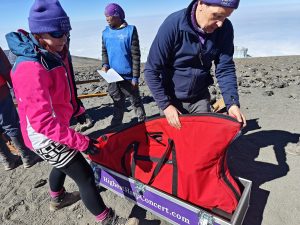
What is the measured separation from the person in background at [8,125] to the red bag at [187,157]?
161cm

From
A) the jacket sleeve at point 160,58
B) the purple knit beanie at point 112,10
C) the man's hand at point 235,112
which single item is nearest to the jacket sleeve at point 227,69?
the man's hand at point 235,112

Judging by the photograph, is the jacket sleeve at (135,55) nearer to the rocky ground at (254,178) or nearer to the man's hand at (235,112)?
the rocky ground at (254,178)

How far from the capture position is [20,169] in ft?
14.2

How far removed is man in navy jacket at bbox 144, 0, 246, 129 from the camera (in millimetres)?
2615

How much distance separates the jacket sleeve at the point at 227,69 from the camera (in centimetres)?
300

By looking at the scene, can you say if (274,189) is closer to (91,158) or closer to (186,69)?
(186,69)

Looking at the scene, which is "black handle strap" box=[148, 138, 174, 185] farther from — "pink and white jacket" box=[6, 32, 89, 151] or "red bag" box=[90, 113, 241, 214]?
"pink and white jacket" box=[6, 32, 89, 151]

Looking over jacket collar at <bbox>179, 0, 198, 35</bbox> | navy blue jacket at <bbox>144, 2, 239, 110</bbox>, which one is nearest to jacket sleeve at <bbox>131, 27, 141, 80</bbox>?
navy blue jacket at <bbox>144, 2, 239, 110</bbox>

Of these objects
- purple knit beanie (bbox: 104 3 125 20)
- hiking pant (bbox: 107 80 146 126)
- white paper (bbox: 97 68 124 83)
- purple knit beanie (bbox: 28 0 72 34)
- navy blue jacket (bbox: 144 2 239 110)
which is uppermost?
purple knit beanie (bbox: 28 0 72 34)

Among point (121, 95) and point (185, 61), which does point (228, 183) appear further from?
point (121, 95)

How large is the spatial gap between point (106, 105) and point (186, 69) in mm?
4276

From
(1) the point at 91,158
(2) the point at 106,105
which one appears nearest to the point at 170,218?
(1) the point at 91,158

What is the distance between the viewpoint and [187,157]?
2.76 m

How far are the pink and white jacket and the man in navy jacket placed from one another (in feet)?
2.84
